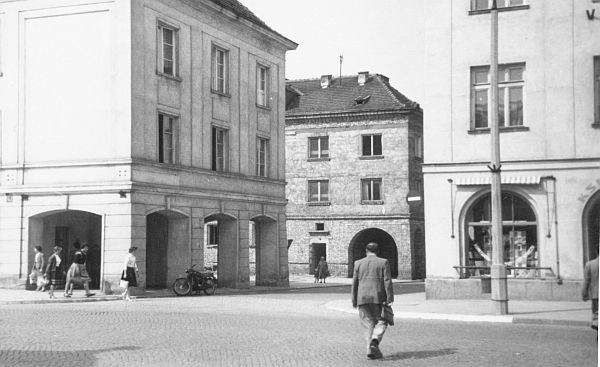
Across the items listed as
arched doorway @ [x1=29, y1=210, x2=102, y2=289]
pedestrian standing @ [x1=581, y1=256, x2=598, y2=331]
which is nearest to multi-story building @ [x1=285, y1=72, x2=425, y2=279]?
arched doorway @ [x1=29, y1=210, x2=102, y2=289]

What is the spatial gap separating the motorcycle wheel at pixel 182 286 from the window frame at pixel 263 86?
11.4 meters

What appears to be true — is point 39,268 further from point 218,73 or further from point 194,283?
point 218,73

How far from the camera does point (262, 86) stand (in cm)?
4112

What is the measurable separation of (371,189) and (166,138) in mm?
25982

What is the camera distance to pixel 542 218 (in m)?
24.3

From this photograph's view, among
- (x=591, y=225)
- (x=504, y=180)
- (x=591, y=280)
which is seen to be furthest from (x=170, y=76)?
(x=591, y=280)

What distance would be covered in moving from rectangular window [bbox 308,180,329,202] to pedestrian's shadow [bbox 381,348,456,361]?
4454 cm

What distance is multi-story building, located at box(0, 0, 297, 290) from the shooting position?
30.7 metres

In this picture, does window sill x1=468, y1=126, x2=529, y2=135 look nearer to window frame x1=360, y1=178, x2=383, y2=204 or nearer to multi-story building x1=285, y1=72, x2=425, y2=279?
multi-story building x1=285, y1=72, x2=425, y2=279

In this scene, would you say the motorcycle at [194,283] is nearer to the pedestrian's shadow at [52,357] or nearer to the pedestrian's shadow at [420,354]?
the pedestrian's shadow at [52,357]

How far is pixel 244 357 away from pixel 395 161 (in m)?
44.3

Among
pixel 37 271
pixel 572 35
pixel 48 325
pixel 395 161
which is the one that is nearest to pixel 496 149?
pixel 572 35

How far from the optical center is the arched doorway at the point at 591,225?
67.3 feet

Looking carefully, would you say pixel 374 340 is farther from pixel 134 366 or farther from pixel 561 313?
pixel 561 313
